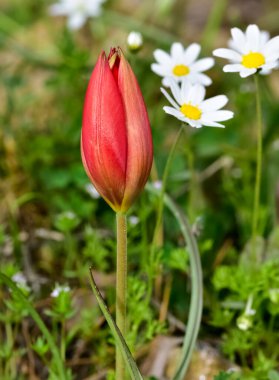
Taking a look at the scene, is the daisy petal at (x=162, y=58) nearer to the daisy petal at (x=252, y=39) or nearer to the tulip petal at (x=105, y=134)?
the daisy petal at (x=252, y=39)

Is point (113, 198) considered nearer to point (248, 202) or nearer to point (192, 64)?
point (192, 64)

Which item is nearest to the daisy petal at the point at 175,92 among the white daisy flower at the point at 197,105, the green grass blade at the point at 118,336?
the white daisy flower at the point at 197,105

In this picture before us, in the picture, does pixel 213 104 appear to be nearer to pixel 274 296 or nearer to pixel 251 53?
pixel 251 53

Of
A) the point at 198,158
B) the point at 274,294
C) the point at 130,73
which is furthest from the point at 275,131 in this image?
the point at 130,73

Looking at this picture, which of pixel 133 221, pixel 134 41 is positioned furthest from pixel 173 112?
pixel 133 221

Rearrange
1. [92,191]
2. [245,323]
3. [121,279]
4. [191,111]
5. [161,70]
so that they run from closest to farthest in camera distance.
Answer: [121,279] → [191,111] → [245,323] → [161,70] → [92,191]

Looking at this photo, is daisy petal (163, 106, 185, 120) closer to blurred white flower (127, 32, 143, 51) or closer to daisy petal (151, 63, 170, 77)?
daisy petal (151, 63, 170, 77)

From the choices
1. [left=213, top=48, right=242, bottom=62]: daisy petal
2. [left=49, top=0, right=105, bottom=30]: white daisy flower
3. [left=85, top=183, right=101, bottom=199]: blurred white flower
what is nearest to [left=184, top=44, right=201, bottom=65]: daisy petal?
[left=213, top=48, right=242, bottom=62]: daisy petal
